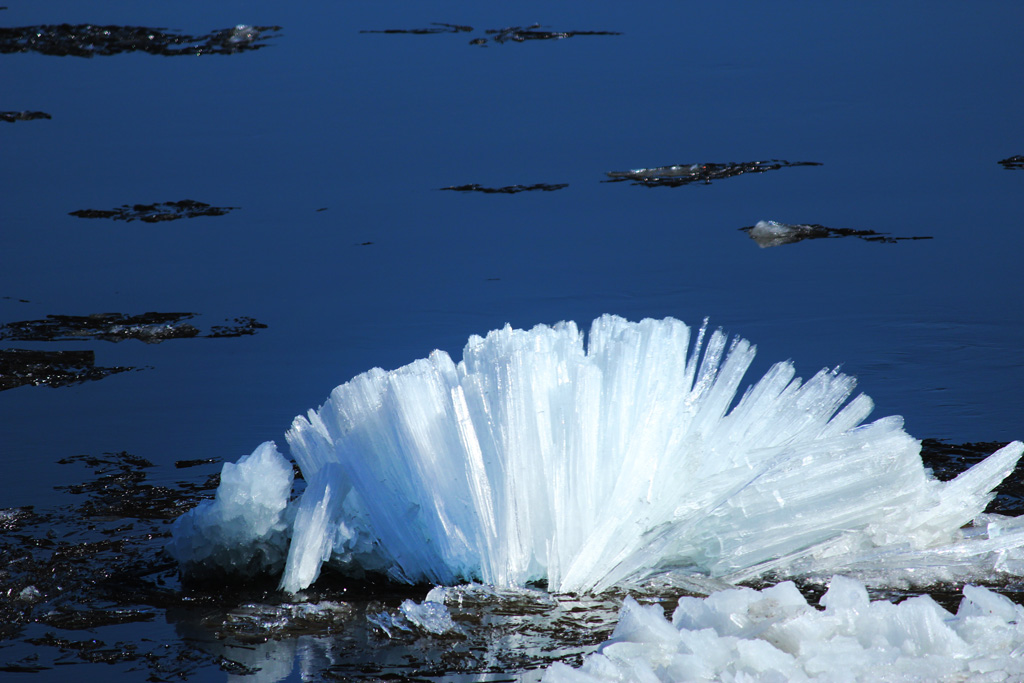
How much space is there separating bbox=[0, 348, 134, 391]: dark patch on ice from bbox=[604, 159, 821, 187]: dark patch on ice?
230 cm

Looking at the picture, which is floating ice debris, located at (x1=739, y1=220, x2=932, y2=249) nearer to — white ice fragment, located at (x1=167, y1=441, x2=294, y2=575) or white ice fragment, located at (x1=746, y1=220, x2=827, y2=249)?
white ice fragment, located at (x1=746, y1=220, x2=827, y2=249)

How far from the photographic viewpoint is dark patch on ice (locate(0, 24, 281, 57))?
674 cm

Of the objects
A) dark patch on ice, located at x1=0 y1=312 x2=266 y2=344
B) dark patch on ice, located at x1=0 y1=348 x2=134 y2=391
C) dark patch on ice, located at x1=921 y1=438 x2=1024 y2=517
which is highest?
dark patch on ice, located at x1=921 y1=438 x2=1024 y2=517

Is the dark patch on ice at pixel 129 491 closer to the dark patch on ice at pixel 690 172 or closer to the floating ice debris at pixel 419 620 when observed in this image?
the floating ice debris at pixel 419 620

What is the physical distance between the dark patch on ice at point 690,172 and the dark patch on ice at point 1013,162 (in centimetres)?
76

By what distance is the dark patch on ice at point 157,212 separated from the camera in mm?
4348

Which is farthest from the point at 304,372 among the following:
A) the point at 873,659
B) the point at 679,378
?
the point at 873,659

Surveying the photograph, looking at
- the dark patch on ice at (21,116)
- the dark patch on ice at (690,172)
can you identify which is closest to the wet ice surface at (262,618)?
the dark patch on ice at (690,172)

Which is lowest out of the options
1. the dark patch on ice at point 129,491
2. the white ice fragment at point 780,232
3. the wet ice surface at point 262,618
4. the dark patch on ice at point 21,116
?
the dark patch on ice at point 129,491

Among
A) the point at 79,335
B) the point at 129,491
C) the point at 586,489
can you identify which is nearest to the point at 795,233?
the point at 79,335

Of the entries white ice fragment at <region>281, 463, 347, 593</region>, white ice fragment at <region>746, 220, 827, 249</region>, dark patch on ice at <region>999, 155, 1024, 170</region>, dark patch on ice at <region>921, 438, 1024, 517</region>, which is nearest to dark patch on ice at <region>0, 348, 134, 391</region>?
white ice fragment at <region>281, 463, 347, 593</region>

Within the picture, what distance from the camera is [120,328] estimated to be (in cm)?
326

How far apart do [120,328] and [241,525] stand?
1765mm

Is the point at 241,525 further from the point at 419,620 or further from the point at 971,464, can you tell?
the point at 971,464
